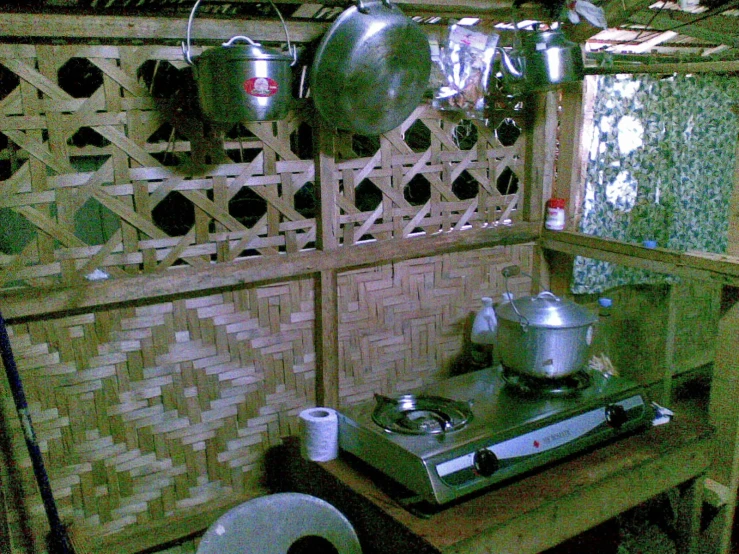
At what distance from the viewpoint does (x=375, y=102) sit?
2352 millimetres

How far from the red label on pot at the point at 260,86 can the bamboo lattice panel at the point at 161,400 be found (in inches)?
34.4

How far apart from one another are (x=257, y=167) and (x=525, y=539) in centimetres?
168

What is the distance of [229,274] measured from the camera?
2441 mm

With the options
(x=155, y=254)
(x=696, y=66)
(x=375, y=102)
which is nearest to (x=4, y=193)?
(x=155, y=254)

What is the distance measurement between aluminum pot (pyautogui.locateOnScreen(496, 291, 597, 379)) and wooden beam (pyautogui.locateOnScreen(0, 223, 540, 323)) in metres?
0.61

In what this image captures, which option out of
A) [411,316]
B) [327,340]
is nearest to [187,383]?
[327,340]

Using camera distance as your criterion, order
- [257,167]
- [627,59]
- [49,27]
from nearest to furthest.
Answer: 1. [49,27]
2. [257,167]
3. [627,59]

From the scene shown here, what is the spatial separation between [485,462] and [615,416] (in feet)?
2.22

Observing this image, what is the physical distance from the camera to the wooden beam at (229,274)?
6.93ft

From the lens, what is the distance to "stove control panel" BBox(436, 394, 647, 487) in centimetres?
207

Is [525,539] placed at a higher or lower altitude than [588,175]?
lower

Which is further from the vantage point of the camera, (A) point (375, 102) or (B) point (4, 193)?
(A) point (375, 102)

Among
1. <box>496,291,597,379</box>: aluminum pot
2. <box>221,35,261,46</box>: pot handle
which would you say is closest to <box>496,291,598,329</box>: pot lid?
<box>496,291,597,379</box>: aluminum pot

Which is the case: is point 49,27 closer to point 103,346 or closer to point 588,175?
point 103,346
